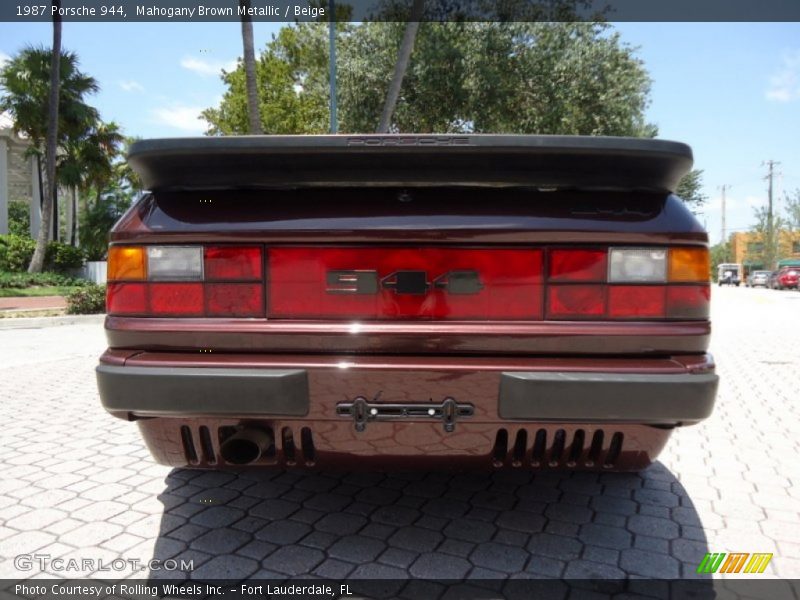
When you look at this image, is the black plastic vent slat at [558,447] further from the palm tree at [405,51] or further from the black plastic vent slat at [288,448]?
the palm tree at [405,51]

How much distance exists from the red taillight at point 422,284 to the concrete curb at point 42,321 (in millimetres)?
11632

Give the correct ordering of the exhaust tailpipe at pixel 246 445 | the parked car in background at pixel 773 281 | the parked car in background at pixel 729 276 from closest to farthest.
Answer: the exhaust tailpipe at pixel 246 445
the parked car in background at pixel 773 281
the parked car in background at pixel 729 276

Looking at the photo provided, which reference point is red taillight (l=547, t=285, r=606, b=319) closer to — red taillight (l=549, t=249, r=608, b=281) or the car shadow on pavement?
red taillight (l=549, t=249, r=608, b=281)

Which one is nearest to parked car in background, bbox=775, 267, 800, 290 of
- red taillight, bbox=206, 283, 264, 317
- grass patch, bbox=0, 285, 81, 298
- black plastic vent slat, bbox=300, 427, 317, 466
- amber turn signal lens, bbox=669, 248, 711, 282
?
grass patch, bbox=0, 285, 81, 298

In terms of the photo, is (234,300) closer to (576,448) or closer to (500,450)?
(500,450)

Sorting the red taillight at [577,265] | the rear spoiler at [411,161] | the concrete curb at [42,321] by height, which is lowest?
the concrete curb at [42,321]

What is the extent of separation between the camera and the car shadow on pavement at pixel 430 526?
2.26 metres

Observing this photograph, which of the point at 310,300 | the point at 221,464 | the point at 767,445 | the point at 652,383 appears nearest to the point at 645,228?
the point at 652,383

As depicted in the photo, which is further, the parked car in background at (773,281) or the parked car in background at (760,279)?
the parked car in background at (760,279)

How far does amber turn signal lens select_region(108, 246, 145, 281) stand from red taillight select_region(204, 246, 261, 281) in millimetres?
234

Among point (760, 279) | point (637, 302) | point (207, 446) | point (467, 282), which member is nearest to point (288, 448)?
point (207, 446)

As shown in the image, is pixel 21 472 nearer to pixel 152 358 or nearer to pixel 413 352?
pixel 152 358

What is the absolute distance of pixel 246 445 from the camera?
2.05 meters

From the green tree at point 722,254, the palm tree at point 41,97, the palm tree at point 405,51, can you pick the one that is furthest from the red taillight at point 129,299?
the green tree at point 722,254
